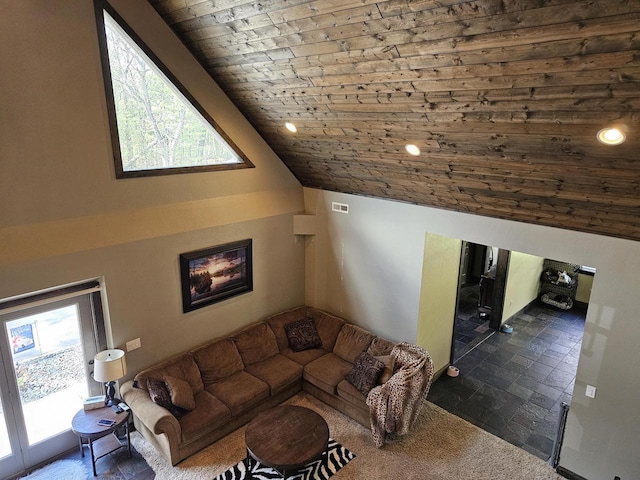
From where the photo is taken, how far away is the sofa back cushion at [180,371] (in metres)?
5.39

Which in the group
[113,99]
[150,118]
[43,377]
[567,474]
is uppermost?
[113,99]

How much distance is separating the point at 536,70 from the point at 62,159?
14.6ft

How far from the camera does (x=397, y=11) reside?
3109 millimetres

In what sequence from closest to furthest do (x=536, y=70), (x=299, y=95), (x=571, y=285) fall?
(x=536, y=70) < (x=299, y=95) < (x=571, y=285)

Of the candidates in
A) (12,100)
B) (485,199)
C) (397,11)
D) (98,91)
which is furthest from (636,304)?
(12,100)

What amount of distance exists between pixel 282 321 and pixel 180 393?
2.13 m

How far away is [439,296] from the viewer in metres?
6.54

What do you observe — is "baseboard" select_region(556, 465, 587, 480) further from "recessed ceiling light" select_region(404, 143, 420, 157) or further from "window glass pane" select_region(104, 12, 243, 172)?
"window glass pane" select_region(104, 12, 243, 172)

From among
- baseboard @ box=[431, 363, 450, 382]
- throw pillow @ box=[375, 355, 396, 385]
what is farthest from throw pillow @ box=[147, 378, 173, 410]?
baseboard @ box=[431, 363, 450, 382]

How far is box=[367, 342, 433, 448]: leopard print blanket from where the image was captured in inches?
202

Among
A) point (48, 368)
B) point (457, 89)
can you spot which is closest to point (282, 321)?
point (48, 368)

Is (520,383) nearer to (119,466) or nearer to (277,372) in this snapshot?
(277,372)

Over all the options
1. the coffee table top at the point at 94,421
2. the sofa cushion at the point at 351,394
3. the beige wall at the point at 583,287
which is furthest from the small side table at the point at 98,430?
the beige wall at the point at 583,287

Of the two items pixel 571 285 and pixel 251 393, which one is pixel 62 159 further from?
pixel 571 285
